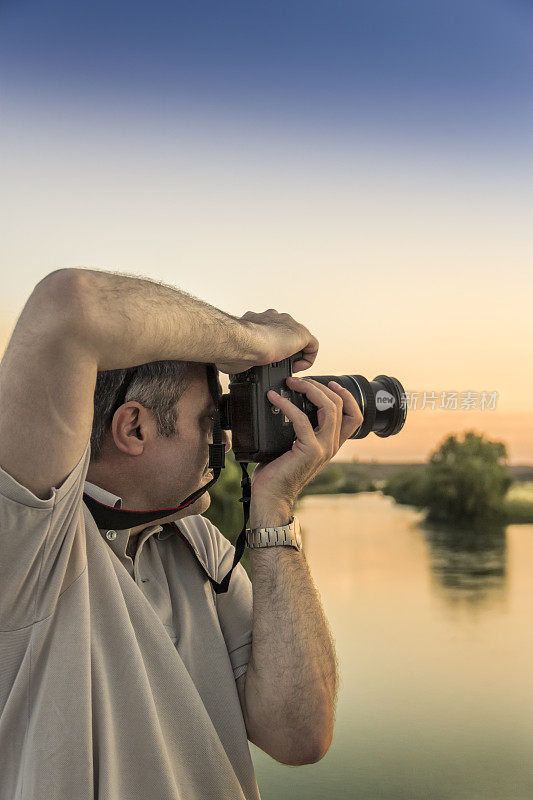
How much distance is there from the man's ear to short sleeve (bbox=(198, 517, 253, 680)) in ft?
0.86

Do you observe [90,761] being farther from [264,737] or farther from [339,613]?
[339,613]

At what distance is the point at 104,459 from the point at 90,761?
1.05ft

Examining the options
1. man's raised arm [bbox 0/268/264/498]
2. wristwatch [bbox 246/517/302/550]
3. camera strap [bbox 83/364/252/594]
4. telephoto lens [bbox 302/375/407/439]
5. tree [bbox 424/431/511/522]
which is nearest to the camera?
man's raised arm [bbox 0/268/264/498]

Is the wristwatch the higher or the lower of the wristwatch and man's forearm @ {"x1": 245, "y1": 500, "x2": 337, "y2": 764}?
the higher

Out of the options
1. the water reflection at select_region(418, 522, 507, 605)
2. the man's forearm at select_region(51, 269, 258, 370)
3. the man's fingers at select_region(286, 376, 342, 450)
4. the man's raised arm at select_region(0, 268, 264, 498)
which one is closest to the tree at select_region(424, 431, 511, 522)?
the water reflection at select_region(418, 522, 507, 605)

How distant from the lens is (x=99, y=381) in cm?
81

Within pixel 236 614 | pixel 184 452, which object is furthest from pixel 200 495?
pixel 236 614

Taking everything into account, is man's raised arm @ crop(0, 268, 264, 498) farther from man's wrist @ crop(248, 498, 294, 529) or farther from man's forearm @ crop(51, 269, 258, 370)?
man's wrist @ crop(248, 498, 294, 529)

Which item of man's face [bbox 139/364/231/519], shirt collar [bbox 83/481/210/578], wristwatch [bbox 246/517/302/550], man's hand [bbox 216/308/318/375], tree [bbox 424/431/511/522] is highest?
man's hand [bbox 216/308/318/375]

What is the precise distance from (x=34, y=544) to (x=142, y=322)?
217 millimetres

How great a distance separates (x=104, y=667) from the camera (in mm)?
717

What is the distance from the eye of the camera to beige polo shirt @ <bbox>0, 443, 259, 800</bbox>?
0.62 m

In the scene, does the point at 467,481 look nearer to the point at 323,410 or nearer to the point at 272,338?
the point at 323,410

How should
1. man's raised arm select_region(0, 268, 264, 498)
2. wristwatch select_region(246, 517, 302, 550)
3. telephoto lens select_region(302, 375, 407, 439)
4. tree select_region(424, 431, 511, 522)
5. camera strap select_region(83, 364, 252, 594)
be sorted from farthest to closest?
tree select_region(424, 431, 511, 522) → telephoto lens select_region(302, 375, 407, 439) → wristwatch select_region(246, 517, 302, 550) → camera strap select_region(83, 364, 252, 594) → man's raised arm select_region(0, 268, 264, 498)
